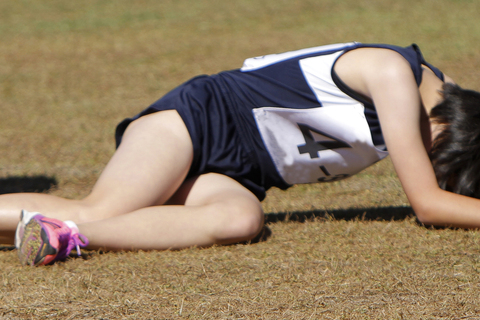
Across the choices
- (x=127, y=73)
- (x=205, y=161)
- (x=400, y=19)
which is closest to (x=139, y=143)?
(x=205, y=161)

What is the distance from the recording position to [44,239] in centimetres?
180

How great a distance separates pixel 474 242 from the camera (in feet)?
6.75

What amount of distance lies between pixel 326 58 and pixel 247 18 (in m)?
6.26

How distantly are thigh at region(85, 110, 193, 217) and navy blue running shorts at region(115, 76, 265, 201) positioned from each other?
0.04 meters

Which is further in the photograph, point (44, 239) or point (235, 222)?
point (235, 222)

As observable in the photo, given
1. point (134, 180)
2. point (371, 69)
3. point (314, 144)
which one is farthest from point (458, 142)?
point (134, 180)

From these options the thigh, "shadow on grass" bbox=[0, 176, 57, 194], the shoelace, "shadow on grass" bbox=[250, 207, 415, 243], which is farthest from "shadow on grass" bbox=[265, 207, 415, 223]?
"shadow on grass" bbox=[0, 176, 57, 194]

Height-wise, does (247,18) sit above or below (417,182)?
above

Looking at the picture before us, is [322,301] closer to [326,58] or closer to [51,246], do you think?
[51,246]

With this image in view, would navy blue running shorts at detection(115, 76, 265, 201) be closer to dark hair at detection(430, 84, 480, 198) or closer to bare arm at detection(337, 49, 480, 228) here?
bare arm at detection(337, 49, 480, 228)

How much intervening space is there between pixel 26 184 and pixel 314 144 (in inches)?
69.5

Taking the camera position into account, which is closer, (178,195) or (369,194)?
(178,195)

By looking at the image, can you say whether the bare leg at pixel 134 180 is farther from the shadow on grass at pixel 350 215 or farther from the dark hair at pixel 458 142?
the dark hair at pixel 458 142

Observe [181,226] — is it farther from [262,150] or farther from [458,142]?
[458,142]
